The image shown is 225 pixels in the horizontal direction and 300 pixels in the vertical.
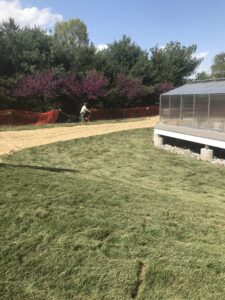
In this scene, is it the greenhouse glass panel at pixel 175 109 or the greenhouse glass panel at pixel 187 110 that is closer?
the greenhouse glass panel at pixel 187 110

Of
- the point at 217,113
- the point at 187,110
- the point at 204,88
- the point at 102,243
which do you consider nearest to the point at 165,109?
the point at 187,110

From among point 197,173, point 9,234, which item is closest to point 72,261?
point 9,234

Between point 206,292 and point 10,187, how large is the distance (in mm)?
3691

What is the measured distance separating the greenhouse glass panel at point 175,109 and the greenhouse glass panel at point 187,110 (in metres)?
0.39

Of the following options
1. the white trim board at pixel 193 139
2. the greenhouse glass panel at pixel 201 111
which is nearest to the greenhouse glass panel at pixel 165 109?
the white trim board at pixel 193 139

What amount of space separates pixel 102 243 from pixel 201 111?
39.8ft

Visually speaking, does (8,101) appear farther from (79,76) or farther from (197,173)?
(197,173)

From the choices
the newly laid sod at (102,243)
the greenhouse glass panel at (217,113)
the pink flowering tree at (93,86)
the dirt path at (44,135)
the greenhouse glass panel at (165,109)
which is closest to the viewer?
the newly laid sod at (102,243)

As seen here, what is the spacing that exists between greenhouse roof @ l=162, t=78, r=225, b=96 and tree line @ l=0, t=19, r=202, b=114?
13.9 metres

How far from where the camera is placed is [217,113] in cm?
1491

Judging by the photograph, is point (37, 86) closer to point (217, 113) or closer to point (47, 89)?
point (47, 89)

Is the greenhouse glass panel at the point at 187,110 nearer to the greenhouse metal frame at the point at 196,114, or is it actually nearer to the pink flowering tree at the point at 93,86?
the greenhouse metal frame at the point at 196,114

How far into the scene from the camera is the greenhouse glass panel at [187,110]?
16.8 metres

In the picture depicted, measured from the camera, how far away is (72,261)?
Answer: 4492 millimetres
